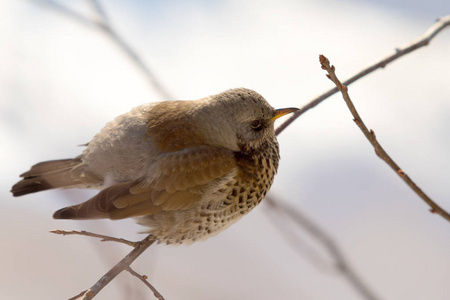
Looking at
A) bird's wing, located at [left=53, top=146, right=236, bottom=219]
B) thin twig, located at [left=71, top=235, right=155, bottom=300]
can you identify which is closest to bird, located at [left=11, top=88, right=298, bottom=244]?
bird's wing, located at [left=53, top=146, right=236, bottom=219]

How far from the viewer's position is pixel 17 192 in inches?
61.2

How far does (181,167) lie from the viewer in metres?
1.43

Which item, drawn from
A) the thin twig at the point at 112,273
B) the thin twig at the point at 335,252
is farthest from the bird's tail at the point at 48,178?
the thin twig at the point at 335,252

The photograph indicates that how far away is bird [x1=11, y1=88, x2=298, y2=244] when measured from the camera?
142 cm

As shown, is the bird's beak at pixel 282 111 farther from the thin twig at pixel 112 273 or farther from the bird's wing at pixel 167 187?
the thin twig at pixel 112 273

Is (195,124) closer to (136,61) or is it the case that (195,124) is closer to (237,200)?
(237,200)

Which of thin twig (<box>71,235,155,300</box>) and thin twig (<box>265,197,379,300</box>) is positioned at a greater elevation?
thin twig (<box>71,235,155,300</box>)

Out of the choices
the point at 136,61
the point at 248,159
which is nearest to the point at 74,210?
the point at 248,159

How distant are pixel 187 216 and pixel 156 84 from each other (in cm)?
57

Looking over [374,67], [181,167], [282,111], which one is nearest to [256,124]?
[282,111]

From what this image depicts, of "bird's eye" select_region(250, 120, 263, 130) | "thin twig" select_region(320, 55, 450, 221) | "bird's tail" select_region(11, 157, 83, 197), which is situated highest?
"bird's tail" select_region(11, 157, 83, 197)

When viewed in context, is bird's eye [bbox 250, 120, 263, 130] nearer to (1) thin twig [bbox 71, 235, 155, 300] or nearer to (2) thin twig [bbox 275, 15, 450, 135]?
(2) thin twig [bbox 275, 15, 450, 135]

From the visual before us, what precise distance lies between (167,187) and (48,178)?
0.42 meters

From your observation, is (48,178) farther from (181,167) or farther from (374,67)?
(374,67)
